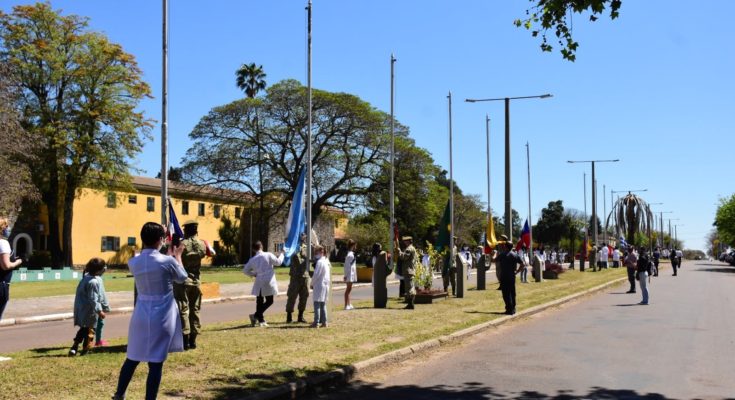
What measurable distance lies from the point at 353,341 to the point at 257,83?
57.9 m

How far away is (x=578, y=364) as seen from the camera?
877 cm

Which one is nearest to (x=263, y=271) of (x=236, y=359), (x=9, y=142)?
(x=236, y=359)

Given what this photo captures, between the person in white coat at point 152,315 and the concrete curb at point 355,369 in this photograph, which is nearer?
the person in white coat at point 152,315

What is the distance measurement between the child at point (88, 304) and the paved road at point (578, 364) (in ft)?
12.6

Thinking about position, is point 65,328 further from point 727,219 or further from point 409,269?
point 727,219

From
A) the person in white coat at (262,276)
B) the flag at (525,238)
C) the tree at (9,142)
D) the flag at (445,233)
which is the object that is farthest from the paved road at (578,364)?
the tree at (9,142)

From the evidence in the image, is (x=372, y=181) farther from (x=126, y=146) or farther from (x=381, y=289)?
(x=381, y=289)

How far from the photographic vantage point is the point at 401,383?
7703 millimetres

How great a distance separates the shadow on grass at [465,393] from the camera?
686 centimetres

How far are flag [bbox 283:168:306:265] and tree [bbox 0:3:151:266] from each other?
32.5 metres

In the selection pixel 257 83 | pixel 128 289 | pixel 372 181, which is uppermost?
pixel 257 83

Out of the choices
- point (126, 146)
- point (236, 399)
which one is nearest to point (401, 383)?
point (236, 399)

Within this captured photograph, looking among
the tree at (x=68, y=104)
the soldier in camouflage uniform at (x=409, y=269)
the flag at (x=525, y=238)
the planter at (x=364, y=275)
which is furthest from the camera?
the tree at (x=68, y=104)

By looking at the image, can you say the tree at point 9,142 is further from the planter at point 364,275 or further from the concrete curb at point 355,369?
the concrete curb at point 355,369
